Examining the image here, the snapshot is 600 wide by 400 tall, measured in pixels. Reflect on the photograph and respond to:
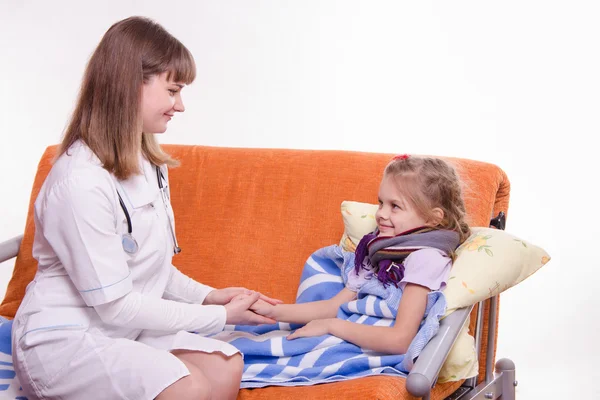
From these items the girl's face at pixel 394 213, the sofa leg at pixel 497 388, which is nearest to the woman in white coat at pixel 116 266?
the girl's face at pixel 394 213

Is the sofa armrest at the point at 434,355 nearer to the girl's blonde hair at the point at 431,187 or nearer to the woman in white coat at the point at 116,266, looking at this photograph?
the girl's blonde hair at the point at 431,187

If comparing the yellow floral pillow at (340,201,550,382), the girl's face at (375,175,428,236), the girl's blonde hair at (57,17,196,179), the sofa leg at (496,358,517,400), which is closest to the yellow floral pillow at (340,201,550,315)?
the yellow floral pillow at (340,201,550,382)

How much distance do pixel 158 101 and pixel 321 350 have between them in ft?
2.18

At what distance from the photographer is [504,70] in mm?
3111

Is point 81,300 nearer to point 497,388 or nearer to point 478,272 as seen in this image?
point 478,272

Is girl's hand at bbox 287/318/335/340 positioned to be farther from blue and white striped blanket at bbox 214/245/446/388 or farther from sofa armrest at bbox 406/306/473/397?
sofa armrest at bbox 406/306/473/397

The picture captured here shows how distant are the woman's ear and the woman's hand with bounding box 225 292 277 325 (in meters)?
0.45

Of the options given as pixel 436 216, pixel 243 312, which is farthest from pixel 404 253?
pixel 243 312

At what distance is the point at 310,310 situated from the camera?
212cm

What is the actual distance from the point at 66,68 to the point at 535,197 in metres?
1.95

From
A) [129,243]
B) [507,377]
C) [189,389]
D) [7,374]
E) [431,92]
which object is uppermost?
[431,92]

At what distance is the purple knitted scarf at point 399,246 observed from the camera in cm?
Answer: 199

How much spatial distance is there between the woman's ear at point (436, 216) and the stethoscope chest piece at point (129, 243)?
699 mm

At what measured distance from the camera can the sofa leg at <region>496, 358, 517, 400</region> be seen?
95.9 inches
